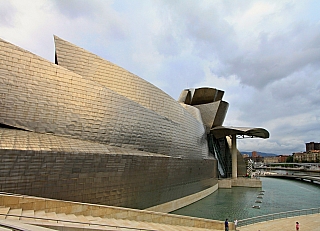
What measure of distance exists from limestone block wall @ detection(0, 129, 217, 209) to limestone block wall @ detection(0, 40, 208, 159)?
0.64 metres

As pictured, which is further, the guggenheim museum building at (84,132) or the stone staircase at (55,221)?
the guggenheim museum building at (84,132)

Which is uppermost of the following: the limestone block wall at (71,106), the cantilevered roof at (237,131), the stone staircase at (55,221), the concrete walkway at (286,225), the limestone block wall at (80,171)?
the cantilevered roof at (237,131)

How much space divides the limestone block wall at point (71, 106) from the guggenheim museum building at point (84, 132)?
0.04m

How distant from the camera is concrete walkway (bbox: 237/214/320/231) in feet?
49.3

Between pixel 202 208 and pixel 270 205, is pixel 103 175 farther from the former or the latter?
pixel 270 205

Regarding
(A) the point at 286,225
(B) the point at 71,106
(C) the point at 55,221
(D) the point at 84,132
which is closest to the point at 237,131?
(A) the point at 286,225

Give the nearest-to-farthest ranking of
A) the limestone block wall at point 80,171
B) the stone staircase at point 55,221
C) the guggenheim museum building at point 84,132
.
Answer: the stone staircase at point 55,221 → the limestone block wall at point 80,171 → the guggenheim museum building at point 84,132

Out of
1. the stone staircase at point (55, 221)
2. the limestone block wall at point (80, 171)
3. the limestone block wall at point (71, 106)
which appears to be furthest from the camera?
the limestone block wall at point (71, 106)

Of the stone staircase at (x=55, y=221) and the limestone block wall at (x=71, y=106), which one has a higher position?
the limestone block wall at (x=71, y=106)

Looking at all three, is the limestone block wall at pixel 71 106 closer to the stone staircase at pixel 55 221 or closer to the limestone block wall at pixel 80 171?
the limestone block wall at pixel 80 171

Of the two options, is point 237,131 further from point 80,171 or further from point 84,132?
point 80,171

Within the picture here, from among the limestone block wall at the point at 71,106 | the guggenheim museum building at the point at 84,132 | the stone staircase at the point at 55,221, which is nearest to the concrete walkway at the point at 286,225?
the stone staircase at the point at 55,221

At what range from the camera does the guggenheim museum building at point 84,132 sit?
460 inches

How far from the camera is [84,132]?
46.4 ft
